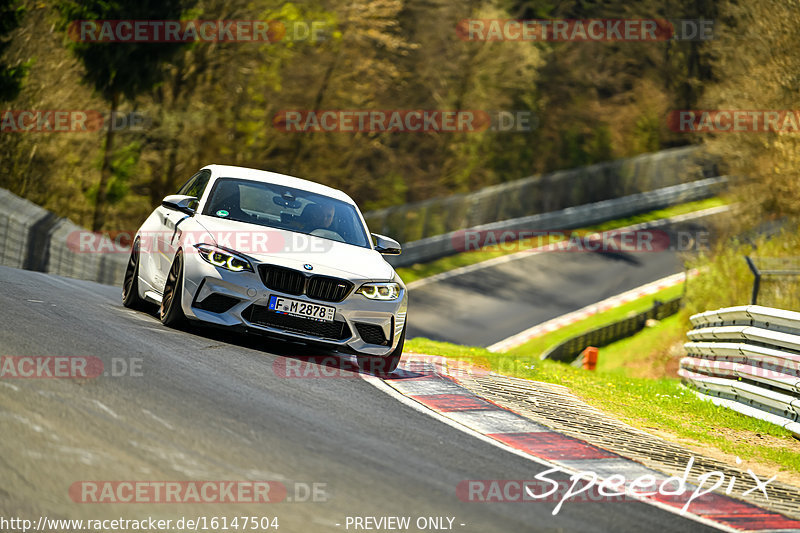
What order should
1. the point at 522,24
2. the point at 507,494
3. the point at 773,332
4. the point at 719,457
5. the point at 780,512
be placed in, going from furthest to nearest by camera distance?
the point at 522,24 < the point at 773,332 < the point at 719,457 < the point at 780,512 < the point at 507,494

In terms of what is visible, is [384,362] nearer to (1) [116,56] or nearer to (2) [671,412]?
(2) [671,412]

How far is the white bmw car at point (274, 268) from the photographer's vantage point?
927 centimetres

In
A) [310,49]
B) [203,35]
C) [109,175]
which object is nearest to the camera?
[109,175]

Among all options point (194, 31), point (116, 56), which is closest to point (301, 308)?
point (116, 56)

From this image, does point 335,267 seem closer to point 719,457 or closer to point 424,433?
point 424,433

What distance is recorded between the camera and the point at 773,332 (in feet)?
37.8

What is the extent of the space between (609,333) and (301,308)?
24417mm

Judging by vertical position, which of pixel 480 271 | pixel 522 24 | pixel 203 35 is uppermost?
pixel 522 24

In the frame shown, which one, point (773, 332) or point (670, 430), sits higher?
point (773, 332)

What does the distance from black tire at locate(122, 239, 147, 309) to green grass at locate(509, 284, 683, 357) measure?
18.8m

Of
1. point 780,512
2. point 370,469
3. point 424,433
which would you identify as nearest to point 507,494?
point 370,469

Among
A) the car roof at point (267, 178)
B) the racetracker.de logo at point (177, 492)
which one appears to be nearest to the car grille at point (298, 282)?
the car roof at point (267, 178)

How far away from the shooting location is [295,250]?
9766 mm

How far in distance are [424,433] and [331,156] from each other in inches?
1629
